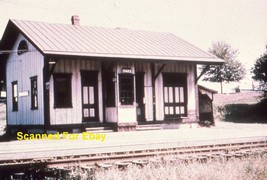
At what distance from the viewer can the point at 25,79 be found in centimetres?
1902

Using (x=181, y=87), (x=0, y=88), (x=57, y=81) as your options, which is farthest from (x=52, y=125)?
(x=0, y=88)

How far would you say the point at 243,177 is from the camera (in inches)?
267

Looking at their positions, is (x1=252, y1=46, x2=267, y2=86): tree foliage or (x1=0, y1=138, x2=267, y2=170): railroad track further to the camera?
(x1=252, y1=46, x2=267, y2=86): tree foliage

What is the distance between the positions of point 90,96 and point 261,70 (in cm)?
1959

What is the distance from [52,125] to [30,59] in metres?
3.99

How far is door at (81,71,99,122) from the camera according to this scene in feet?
57.5

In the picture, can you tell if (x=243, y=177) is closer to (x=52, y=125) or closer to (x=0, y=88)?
(x=52, y=125)

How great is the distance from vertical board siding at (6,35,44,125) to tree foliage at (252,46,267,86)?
21.2m

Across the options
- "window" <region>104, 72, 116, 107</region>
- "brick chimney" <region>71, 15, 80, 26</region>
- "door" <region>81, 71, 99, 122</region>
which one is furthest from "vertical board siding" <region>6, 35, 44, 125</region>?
"brick chimney" <region>71, 15, 80, 26</region>

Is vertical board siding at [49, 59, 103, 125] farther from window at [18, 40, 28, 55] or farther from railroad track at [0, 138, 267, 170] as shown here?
railroad track at [0, 138, 267, 170]

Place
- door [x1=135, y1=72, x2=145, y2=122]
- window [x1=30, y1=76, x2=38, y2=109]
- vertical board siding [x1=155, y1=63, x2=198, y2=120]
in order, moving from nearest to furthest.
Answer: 1. window [x1=30, y1=76, x2=38, y2=109]
2. door [x1=135, y1=72, x2=145, y2=122]
3. vertical board siding [x1=155, y1=63, x2=198, y2=120]

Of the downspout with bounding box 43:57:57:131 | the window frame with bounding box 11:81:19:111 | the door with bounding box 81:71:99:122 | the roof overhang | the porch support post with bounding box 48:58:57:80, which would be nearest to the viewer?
the porch support post with bounding box 48:58:57:80

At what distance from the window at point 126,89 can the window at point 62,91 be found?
2515 millimetres

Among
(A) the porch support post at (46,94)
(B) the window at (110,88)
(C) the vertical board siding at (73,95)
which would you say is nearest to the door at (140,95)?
(B) the window at (110,88)
